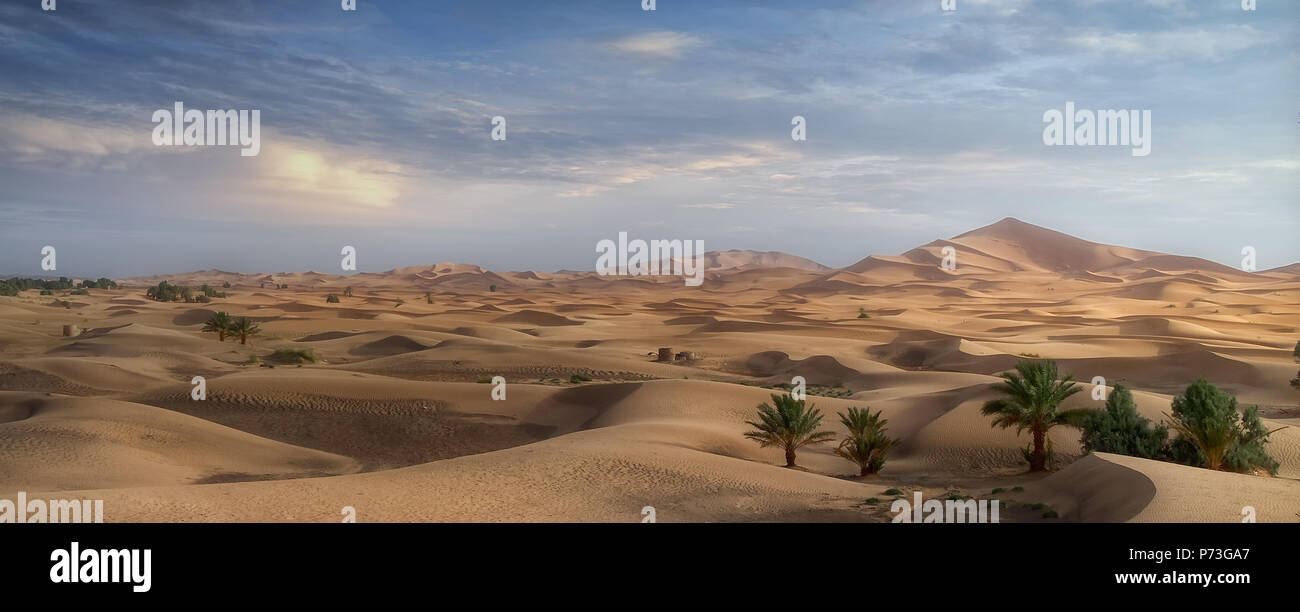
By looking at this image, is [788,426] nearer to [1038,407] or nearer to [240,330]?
[1038,407]

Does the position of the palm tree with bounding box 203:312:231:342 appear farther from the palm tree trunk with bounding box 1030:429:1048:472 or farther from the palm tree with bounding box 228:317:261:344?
the palm tree trunk with bounding box 1030:429:1048:472

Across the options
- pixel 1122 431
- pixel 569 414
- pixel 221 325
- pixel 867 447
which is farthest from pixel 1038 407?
pixel 221 325

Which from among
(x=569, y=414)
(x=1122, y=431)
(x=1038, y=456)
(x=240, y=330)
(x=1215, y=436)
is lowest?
(x=569, y=414)

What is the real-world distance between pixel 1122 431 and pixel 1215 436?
1.96m

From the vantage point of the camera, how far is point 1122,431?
1551cm

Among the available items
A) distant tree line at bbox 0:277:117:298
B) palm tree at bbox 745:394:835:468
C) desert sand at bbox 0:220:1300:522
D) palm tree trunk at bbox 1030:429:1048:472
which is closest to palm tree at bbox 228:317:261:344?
desert sand at bbox 0:220:1300:522

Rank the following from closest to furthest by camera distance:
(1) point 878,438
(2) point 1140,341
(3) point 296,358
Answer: (1) point 878,438 → (3) point 296,358 → (2) point 1140,341

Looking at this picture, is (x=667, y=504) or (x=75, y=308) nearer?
(x=667, y=504)

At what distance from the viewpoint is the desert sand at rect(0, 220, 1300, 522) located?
1150 centimetres
